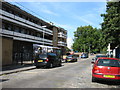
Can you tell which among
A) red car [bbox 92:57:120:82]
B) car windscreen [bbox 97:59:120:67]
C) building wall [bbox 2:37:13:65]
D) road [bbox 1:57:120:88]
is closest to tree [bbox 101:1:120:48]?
road [bbox 1:57:120:88]

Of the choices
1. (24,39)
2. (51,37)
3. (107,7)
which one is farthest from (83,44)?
(107,7)

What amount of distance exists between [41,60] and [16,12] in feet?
62.1

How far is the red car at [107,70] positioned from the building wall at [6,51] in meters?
14.1

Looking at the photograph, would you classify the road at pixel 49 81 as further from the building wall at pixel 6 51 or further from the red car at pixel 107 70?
the building wall at pixel 6 51

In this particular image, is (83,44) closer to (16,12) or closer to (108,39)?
(16,12)

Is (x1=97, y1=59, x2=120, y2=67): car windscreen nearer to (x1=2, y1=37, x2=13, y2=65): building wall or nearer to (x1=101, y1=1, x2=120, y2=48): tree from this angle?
(x1=101, y1=1, x2=120, y2=48): tree

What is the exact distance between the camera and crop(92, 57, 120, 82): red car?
8789mm

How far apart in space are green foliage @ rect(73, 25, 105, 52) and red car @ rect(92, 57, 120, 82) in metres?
76.8

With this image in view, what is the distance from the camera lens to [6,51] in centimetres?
2050

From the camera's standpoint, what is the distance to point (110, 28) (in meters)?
20.7

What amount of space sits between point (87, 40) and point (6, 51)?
233 ft

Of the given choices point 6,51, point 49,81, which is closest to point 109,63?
point 49,81

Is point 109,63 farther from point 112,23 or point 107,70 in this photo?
point 112,23

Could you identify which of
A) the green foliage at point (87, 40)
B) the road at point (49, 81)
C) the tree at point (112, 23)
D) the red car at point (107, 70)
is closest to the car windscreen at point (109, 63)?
the red car at point (107, 70)
